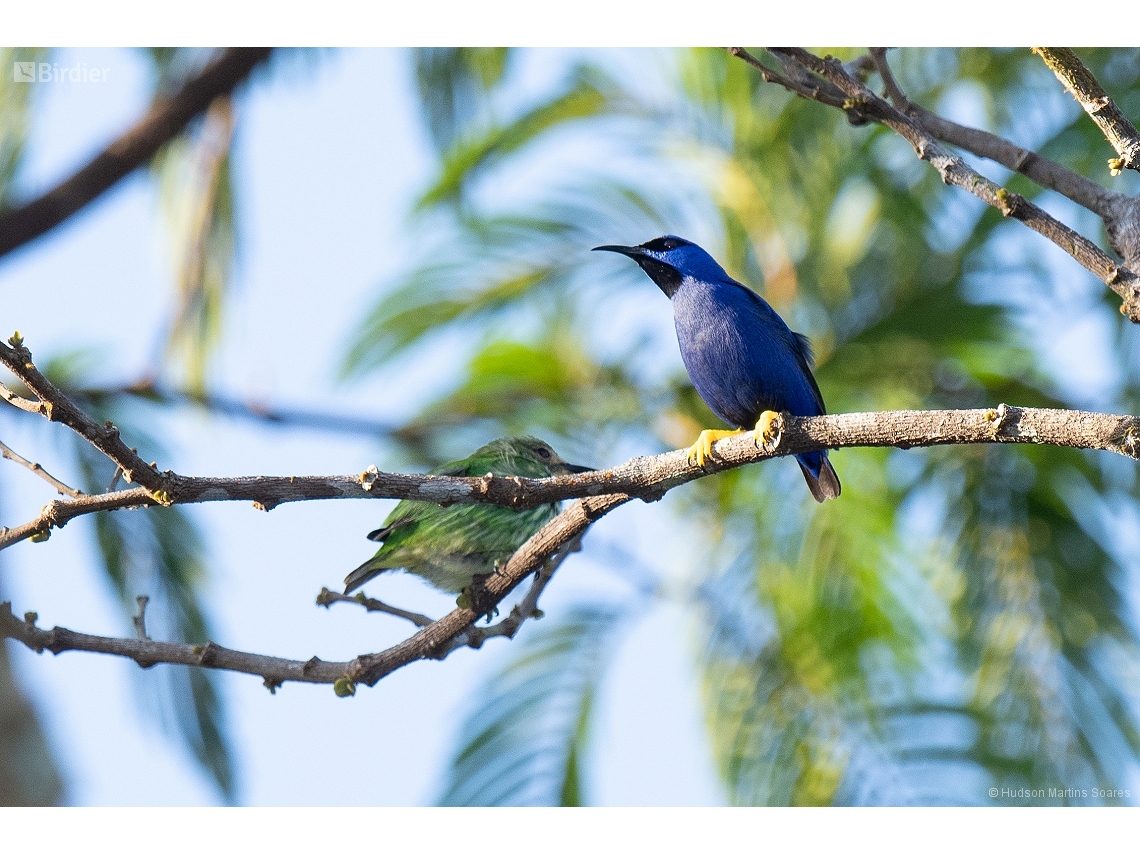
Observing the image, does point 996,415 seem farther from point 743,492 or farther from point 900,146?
point 900,146

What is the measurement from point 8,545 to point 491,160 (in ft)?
18.0

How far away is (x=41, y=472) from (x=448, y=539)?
2174 mm

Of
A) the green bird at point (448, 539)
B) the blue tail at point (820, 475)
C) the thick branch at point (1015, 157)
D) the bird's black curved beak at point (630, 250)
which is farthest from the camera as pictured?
the bird's black curved beak at point (630, 250)

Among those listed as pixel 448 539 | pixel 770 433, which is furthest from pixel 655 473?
pixel 448 539

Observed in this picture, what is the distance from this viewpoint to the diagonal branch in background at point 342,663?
11.0 feet

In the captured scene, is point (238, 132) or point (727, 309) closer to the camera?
point (727, 309)

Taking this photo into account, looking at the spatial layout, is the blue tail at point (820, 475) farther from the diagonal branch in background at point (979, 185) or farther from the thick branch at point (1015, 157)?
the diagonal branch in background at point (979, 185)

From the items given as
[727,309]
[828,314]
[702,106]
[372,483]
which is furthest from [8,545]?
[702,106]

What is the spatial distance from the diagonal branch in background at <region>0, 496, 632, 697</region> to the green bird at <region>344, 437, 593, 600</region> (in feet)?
4.07

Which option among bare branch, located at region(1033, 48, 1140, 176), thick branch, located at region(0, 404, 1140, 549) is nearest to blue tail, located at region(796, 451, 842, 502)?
thick branch, located at region(0, 404, 1140, 549)

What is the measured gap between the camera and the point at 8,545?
9.44ft

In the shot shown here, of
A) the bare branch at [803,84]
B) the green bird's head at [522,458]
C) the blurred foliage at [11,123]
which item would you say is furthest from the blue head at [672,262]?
the blurred foliage at [11,123]

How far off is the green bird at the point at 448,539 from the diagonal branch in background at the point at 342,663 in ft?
4.07

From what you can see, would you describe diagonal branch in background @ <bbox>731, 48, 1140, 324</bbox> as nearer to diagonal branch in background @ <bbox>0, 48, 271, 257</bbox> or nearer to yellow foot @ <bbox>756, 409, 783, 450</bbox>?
yellow foot @ <bbox>756, 409, 783, 450</bbox>
